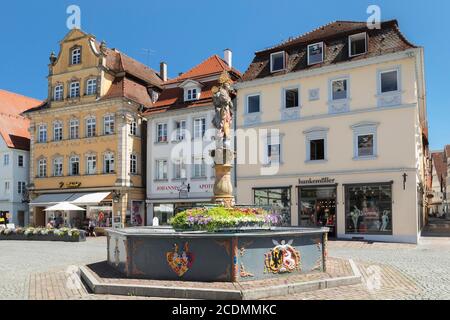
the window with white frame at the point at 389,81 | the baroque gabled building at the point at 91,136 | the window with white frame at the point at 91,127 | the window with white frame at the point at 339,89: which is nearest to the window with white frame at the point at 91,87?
the baroque gabled building at the point at 91,136

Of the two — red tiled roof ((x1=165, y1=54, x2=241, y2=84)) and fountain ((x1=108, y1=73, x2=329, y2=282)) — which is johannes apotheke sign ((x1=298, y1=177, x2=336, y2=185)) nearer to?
red tiled roof ((x1=165, y1=54, x2=241, y2=84))

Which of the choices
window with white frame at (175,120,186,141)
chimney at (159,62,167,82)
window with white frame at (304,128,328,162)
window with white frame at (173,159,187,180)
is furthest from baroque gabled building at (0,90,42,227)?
window with white frame at (304,128,328,162)

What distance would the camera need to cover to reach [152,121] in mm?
34688

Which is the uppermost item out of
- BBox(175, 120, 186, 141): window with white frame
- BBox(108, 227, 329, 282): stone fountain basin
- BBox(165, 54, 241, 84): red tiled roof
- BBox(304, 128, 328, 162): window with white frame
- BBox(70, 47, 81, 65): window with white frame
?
BBox(70, 47, 81, 65): window with white frame

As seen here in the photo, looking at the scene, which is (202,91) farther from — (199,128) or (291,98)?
(291,98)

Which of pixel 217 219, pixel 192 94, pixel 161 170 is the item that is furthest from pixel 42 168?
pixel 217 219

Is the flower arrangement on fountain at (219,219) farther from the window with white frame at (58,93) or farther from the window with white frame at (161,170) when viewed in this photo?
the window with white frame at (58,93)

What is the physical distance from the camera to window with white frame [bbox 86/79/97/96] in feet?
117

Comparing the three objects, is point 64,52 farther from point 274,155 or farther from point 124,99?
point 274,155

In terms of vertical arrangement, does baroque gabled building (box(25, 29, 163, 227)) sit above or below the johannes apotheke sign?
above

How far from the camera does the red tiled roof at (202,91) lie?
33.3 m

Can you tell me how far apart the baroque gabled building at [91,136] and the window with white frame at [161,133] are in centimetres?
196

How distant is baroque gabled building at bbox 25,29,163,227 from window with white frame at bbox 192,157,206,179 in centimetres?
510
